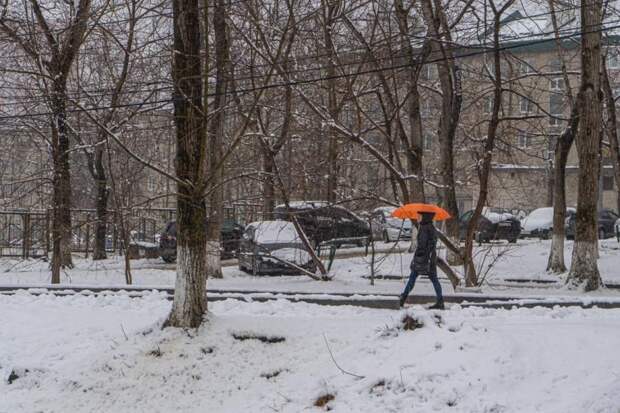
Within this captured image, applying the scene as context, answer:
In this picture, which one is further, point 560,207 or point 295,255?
point 560,207

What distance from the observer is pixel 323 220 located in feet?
62.4

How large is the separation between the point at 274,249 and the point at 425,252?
27.2ft

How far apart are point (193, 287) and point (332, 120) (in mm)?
6495

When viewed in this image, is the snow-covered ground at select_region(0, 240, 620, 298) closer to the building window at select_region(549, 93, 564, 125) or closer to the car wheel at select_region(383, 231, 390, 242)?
the car wheel at select_region(383, 231, 390, 242)

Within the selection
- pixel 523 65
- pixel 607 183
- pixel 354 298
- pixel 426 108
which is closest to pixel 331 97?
pixel 523 65

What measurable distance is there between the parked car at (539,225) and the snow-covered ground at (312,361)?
83.0 ft

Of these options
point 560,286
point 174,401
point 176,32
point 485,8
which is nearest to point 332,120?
point 485,8

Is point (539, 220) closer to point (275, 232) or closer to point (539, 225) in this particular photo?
point (539, 225)

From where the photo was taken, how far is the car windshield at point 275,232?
19692mm

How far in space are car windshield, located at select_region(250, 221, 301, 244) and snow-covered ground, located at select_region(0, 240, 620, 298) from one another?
98cm

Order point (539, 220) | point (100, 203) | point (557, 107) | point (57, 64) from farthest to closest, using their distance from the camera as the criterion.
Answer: point (539, 220) → point (557, 107) → point (100, 203) → point (57, 64)

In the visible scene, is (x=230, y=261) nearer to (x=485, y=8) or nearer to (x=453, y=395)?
(x=485, y=8)

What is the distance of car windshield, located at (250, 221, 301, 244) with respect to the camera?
19692mm

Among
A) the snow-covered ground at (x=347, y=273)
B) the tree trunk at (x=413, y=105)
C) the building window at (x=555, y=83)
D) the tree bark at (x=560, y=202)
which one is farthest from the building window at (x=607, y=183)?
the tree trunk at (x=413, y=105)
